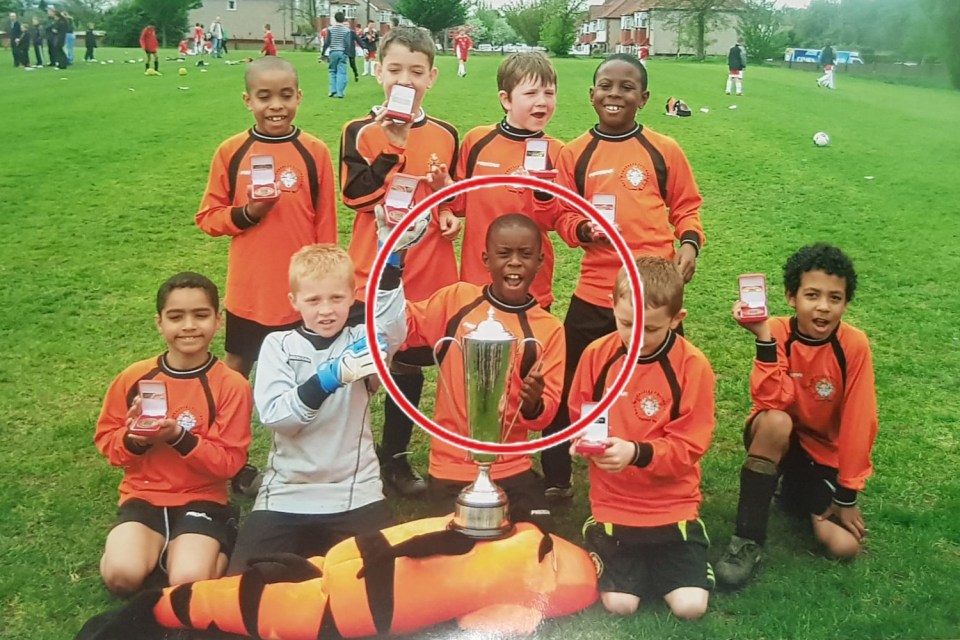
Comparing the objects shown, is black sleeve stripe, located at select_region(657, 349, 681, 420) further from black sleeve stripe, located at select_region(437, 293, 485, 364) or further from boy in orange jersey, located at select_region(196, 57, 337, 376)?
boy in orange jersey, located at select_region(196, 57, 337, 376)

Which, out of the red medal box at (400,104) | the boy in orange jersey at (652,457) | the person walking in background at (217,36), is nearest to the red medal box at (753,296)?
the boy in orange jersey at (652,457)

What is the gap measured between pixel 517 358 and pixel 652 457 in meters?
0.32

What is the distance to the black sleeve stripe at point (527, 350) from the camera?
5.92ft

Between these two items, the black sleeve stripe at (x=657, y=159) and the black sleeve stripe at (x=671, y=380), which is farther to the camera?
the black sleeve stripe at (x=657, y=159)

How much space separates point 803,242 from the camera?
225 centimetres

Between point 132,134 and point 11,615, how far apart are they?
1.35 m

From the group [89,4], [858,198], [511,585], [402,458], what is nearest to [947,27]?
[858,198]

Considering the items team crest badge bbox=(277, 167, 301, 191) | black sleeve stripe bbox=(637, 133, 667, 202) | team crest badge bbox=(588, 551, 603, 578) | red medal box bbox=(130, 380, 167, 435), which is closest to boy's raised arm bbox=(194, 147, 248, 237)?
team crest badge bbox=(277, 167, 301, 191)

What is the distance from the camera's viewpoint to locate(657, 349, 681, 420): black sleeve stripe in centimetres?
183

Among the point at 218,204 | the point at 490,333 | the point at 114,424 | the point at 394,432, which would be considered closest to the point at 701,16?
the point at 490,333

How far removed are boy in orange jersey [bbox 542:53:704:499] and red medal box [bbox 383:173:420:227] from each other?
1.40ft

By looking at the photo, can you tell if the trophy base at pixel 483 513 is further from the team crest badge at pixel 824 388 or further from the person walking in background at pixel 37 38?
the person walking in background at pixel 37 38

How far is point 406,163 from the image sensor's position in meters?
2.02

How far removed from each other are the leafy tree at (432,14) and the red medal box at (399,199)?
584 mm
